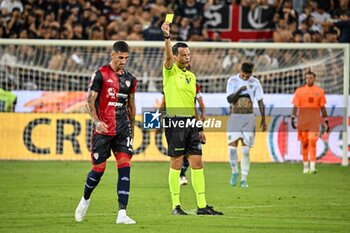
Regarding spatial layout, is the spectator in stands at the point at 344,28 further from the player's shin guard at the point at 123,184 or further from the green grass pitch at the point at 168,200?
the player's shin guard at the point at 123,184

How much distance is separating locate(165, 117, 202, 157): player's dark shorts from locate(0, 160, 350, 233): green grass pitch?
0.97 meters

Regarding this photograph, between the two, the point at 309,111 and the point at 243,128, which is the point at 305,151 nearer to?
the point at 309,111

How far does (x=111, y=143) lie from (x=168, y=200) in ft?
Result: 12.4

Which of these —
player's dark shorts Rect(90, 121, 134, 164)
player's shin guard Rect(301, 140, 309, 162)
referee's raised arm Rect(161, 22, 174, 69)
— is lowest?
player's shin guard Rect(301, 140, 309, 162)

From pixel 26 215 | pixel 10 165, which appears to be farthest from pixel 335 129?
pixel 26 215

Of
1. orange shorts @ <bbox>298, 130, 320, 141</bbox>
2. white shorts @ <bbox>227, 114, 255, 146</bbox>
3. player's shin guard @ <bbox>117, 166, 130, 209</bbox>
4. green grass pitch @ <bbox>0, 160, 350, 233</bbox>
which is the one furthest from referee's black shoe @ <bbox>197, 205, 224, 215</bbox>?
orange shorts @ <bbox>298, 130, 320, 141</bbox>

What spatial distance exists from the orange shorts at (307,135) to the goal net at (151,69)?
1.93 metres

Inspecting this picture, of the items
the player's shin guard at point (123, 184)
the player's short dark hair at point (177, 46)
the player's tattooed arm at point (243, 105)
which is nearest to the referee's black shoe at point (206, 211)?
the player's shin guard at point (123, 184)

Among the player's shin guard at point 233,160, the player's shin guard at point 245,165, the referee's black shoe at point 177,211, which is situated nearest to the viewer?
the referee's black shoe at point 177,211

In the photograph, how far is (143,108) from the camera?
81.3 ft

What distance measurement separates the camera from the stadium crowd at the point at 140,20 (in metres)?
27.5

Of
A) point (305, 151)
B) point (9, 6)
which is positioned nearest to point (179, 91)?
point (305, 151)

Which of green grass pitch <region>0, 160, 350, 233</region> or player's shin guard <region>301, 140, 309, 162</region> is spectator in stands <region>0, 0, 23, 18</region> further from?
player's shin guard <region>301, 140, 309, 162</region>

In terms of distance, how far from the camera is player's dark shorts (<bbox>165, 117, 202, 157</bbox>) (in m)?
13.7
